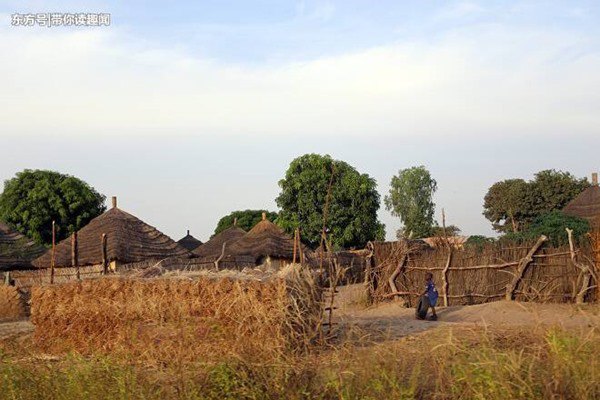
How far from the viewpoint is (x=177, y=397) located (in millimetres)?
6688

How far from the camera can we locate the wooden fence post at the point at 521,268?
60.5ft

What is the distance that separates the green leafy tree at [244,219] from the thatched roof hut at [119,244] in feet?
118

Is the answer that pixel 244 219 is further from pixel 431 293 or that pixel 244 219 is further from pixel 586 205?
pixel 431 293

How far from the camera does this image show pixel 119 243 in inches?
1032

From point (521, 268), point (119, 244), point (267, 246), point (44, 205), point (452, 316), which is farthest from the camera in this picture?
point (44, 205)

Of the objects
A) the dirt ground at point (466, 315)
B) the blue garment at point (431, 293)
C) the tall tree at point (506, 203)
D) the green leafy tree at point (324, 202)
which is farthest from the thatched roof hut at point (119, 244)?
the tall tree at point (506, 203)

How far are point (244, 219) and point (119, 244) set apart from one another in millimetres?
38726

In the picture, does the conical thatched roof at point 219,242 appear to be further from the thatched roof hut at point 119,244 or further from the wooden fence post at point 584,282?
the wooden fence post at point 584,282

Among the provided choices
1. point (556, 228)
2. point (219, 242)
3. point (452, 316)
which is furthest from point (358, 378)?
point (219, 242)

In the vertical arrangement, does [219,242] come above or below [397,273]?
above

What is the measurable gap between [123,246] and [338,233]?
22987 mm

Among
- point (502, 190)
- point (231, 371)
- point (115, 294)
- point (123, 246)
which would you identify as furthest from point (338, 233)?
point (231, 371)

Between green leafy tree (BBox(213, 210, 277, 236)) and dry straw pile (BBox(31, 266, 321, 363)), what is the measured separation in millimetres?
51440

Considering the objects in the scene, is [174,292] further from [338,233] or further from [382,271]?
[338,233]
